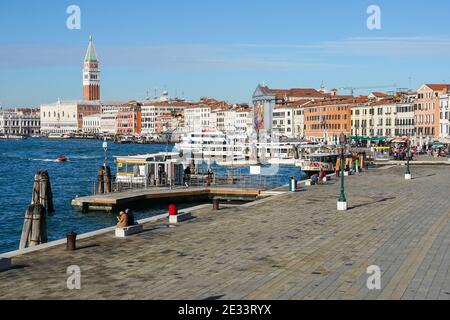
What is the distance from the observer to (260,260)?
15930mm

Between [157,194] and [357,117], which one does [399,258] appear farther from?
[357,117]

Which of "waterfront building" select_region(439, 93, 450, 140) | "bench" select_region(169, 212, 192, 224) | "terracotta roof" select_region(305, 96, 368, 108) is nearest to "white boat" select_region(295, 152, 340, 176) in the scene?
"bench" select_region(169, 212, 192, 224)

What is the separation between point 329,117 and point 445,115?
116 ft

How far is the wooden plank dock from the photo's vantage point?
114 feet

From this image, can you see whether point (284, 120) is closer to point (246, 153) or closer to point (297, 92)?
point (297, 92)

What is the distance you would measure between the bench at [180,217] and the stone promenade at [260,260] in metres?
0.45

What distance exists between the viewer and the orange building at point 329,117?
125 metres

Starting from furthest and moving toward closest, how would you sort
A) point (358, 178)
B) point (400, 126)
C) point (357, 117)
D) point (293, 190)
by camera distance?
point (357, 117) < point (400, 126) < point (358, 178) < point (293, 190)

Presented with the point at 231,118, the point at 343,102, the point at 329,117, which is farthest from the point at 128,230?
the point at 231,118

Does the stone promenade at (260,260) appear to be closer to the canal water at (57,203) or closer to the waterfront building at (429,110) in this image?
the canal water at (57,203)

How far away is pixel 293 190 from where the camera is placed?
A: 33.9 m
